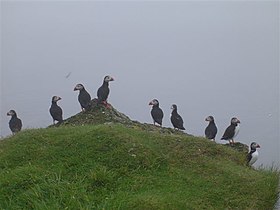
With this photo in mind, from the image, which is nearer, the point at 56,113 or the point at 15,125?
the point at 56,113

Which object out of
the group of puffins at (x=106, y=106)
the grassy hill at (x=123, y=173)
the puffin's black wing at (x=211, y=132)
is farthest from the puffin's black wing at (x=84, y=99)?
the puffin's black wing at (x=211, y=132)

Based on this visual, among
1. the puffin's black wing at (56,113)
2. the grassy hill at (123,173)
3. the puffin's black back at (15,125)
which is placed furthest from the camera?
the puffin's black back at (15,125)

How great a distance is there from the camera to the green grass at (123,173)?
619cm

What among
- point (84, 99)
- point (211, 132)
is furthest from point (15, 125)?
point (211, 132)

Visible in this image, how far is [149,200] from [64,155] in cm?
185

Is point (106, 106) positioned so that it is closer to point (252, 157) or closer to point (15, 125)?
point (15, 125)

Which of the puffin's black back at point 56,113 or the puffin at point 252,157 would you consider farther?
the puffin's black back at point 56,113

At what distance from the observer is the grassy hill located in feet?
20.3

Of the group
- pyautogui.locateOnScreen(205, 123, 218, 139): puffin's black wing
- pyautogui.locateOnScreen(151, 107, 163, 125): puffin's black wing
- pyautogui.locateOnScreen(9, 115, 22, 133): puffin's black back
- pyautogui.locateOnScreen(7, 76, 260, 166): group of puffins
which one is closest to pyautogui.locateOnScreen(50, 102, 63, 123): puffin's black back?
pyautogui.locateOnScreen(7, 76, 260, 166): group of puffins

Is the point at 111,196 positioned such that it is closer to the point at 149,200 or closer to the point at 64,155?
the point at 149,200

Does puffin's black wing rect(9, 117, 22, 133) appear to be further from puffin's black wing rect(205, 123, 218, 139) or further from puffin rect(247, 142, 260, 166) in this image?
puffin rect(247, 142, 260, 166)

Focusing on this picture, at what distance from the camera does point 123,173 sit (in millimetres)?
7055

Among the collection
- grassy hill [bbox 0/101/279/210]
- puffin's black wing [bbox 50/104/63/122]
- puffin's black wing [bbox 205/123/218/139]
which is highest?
puffin's black wing [bbox 205/123/218/139]

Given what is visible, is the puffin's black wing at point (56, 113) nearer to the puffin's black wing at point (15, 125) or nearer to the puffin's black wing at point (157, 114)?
the puffin's black wing at point (15, 125)
